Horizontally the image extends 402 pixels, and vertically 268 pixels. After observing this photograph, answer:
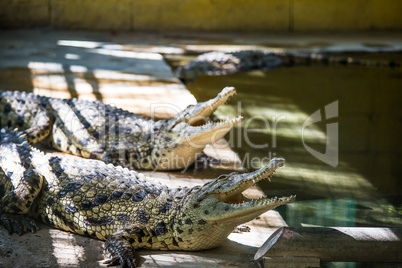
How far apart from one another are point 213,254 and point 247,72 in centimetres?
735

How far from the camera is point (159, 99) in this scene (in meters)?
7.14

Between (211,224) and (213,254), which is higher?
(211,224)

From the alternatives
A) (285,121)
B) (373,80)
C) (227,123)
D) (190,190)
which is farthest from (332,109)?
(190,190)

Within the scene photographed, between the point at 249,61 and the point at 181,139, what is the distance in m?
5.78

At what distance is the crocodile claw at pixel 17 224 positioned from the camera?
373cm

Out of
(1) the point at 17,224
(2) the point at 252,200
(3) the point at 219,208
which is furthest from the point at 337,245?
(1) the point at 17,224

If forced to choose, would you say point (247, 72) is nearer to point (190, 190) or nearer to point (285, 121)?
point (285, 121)

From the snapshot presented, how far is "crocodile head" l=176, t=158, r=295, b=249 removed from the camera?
3.39m

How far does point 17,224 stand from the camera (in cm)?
376

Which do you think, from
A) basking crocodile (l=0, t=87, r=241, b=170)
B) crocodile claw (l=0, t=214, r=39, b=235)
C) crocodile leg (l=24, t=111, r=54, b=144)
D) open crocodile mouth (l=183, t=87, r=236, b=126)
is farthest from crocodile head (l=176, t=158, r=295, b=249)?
crocodile leg (l=24, t=111, r=54, b=144)

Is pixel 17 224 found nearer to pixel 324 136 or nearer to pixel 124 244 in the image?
pixel 124 244

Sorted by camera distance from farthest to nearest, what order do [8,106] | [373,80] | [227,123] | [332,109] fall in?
[373,80] → [332,109] → [8,106] → [227,123]

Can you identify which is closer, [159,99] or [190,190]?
[190,190]

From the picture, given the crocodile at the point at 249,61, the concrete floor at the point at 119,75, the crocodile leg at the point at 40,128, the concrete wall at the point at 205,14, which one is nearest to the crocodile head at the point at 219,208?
the concrete floor at the point at 119,75
